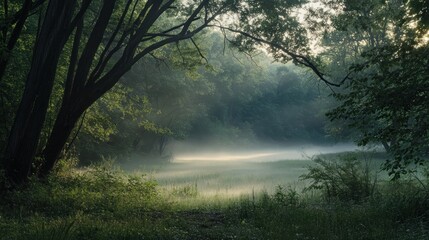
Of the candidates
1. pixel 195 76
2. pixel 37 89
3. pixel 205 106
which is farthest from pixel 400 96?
pixel 205 106

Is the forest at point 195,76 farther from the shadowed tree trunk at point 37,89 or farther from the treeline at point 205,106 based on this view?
the treeline at point 205,106

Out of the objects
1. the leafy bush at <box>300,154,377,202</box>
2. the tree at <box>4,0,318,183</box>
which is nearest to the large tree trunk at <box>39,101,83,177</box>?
the tree at <box>4,0,318,183</box>

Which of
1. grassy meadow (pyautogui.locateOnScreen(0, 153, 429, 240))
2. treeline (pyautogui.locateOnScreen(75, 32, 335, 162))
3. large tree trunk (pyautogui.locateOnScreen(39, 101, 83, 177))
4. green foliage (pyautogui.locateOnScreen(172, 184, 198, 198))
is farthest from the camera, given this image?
treeline (pyautogui.locateOnScreen(75, 32, 335, 162))

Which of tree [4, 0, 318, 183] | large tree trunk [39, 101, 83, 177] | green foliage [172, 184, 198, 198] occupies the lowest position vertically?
green foliage [172, 184, 198, 198]

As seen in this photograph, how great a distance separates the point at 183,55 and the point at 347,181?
8.58 metres

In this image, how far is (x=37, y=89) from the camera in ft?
34.9

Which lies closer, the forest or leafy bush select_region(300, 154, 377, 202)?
the forest

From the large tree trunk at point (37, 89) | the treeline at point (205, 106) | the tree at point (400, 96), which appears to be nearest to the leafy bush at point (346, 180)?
the treeline at point (205, 106)

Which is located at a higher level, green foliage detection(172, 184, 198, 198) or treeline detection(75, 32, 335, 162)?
treeline detection(75, 32, 335, 162)

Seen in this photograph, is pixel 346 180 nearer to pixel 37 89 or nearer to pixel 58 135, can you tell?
pixel 58 135

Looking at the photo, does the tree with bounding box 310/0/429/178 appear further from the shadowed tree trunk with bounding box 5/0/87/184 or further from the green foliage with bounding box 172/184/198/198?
the green foliage with bounding box 172/184/198/198

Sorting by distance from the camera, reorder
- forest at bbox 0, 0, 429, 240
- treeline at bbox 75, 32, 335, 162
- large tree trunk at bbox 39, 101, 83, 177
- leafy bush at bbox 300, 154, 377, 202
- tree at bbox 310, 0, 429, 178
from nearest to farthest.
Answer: tree at bbox 310, 0, 429, 178
forest at bbox 0, 0, 429, 240
leafy bush at bbox 300, 154, 377, 202
large tree trunk at bbox 39, 101, 83, 177
treeline at bbox 75, 32, 335, 162

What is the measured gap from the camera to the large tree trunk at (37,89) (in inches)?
417

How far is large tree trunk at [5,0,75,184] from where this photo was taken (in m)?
10.6
